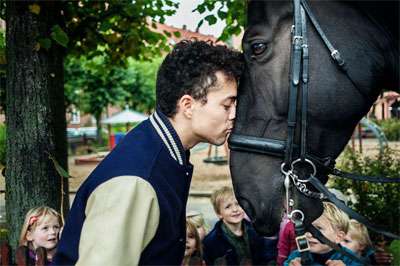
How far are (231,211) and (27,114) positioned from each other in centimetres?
203

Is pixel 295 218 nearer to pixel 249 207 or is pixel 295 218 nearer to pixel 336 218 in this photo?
pixel 249 207

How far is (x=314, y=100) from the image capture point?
172 cm

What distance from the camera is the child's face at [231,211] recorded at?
349 centimetres

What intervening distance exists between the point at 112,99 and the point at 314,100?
→ 2408 cm

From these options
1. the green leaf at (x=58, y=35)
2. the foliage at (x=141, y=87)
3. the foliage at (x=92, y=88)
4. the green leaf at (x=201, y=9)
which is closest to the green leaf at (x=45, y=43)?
the green leaf at (x=58, y=35)

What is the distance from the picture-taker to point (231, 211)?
350 cm

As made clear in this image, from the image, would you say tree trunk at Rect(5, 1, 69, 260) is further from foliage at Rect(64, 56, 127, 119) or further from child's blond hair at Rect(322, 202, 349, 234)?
foliage at Rect(64, 56, 127, 119)

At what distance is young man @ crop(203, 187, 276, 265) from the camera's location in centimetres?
349

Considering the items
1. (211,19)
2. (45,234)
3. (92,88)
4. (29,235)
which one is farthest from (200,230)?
A: (92,88)

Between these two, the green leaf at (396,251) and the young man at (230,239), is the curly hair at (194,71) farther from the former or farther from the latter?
the green leaf at (396,251)

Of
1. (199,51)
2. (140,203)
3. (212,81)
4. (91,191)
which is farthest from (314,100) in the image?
(91,191)

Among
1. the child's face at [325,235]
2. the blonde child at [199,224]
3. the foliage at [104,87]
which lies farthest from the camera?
the foliage at [104,87]

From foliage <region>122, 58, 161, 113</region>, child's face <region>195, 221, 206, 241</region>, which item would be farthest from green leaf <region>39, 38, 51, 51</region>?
foliage <region>122, 58, 161, 113</region>

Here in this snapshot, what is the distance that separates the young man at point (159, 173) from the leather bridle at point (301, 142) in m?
0.25
